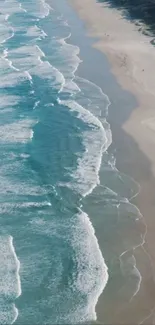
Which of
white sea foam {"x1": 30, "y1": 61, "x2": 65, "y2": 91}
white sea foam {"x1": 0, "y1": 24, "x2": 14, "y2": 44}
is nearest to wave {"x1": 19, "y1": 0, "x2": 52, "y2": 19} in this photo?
white sea foam {"x1": 0, "y1": 24, "x2": 14, "y2": 44}

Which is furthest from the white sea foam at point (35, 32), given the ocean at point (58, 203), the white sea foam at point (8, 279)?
the white sea foam at point (8, 279)

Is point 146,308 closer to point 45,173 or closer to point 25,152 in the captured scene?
point 45,173

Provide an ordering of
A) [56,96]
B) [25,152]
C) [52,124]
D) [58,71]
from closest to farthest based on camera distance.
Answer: [25,152] → [52,124] → [56,96] → [58,71]

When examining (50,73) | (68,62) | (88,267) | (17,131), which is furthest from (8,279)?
(68,62)

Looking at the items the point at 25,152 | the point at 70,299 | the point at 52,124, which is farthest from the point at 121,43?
the point at 70,299

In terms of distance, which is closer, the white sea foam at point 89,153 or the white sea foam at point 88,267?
the white sea foam at point 88,267

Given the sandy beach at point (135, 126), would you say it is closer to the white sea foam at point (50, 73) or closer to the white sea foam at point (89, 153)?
the white sea foam at point (89, 153)

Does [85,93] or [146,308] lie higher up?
[146,308]

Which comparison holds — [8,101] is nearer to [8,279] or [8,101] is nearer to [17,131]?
[17,131]
